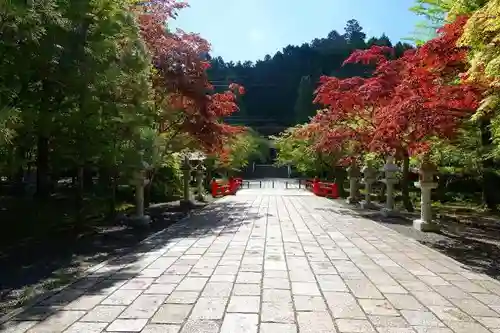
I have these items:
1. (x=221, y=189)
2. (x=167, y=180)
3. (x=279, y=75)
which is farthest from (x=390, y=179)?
(x=279, y=75)

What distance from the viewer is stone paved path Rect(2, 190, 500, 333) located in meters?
3.51

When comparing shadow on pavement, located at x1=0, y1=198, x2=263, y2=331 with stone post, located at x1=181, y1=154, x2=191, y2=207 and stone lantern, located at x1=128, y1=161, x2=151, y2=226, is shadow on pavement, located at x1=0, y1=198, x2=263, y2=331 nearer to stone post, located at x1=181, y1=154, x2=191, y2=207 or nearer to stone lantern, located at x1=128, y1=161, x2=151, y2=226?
stone lantern, located at x1=128, y1=161, x2=151, y2=226

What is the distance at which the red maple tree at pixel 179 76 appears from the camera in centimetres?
1156

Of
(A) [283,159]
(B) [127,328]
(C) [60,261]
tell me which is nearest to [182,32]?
(C) [60,261]

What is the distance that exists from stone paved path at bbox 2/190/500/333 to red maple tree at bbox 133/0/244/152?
5.33 metres

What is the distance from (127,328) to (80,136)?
5016 mm

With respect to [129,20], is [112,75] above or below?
below

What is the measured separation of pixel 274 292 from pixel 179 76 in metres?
8.30

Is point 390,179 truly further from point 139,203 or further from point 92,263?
point 92,263

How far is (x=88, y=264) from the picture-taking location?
6.02 m

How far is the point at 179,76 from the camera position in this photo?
11.6 meters

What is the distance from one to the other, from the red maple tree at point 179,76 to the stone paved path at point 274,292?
5.33 m

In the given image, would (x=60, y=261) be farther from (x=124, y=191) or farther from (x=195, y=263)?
(x=124, y=191)

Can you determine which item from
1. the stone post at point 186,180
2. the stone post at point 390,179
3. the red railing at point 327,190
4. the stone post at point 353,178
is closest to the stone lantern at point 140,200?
the stone post at point 186,180
